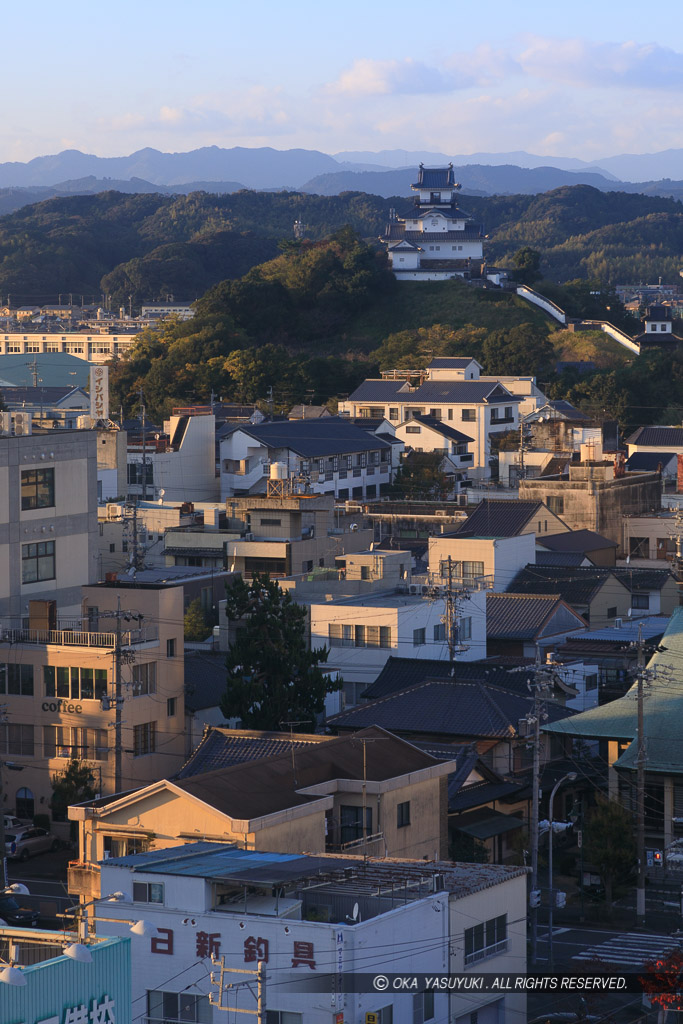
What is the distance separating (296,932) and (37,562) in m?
15.6

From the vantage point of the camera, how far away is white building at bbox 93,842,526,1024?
39.1ft

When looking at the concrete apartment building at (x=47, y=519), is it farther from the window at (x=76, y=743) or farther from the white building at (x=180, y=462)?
the white building at (x=180, y=462)

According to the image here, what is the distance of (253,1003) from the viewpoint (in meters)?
12.0

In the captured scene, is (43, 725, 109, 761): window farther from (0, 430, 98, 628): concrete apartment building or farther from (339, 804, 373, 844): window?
(339, 804, 373, 844): window

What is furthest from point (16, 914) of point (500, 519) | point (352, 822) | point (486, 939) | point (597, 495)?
point (597, 495)

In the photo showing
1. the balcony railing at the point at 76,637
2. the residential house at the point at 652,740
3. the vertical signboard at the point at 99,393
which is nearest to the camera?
the residential house at the point at 652,740

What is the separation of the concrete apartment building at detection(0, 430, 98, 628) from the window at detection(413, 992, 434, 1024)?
13485 mm

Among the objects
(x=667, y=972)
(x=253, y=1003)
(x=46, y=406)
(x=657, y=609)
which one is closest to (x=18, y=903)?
(x=253, y=1003)

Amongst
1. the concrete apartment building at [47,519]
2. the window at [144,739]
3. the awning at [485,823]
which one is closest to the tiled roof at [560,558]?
the concrete apartment building at [47,519]

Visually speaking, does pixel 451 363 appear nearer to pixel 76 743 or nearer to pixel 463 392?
pixel 463 392

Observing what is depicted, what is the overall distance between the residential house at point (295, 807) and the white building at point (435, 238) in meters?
56.0

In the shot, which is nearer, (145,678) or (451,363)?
(145,678)

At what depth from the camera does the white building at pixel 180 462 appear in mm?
45812

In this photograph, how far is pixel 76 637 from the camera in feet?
71.7
